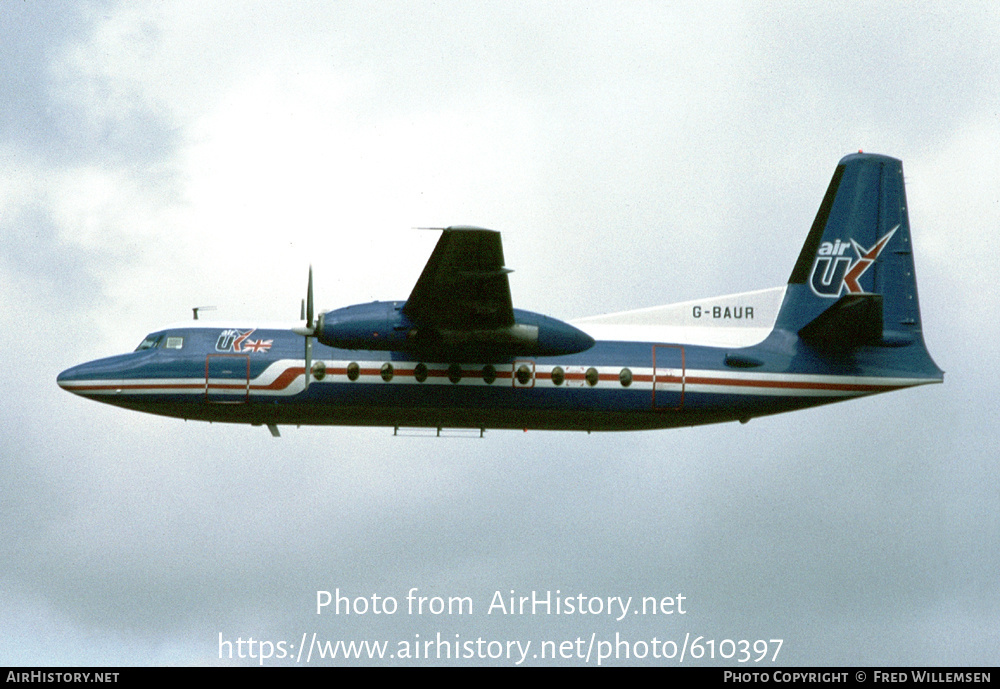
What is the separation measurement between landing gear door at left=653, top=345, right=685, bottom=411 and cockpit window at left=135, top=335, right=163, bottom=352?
11.0 meters

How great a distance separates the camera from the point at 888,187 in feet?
119

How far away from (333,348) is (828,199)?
12.3 meters

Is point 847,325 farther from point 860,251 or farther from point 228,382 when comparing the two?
point 228,382

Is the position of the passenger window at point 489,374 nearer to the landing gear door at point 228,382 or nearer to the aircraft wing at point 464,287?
the aircraft wing at point 464,287

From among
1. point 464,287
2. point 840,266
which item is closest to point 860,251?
point 840,266

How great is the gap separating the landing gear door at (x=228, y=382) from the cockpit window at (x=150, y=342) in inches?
59.6

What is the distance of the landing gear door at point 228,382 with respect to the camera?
1310 inches

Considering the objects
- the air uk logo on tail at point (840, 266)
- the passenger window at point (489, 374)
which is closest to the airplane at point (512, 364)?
the passenger window at point (489, 374)

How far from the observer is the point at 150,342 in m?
34.2

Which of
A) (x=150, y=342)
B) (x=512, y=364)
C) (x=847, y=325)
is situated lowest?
(x=512, y=364)

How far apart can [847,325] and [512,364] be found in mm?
7424

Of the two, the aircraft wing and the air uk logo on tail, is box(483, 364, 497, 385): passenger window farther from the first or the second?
the air uk logo on tail

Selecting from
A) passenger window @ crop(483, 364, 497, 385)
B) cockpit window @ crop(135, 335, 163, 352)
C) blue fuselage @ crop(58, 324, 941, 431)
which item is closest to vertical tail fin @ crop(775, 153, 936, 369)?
blue fuselage @ crop(58, 324, 941, 431)
